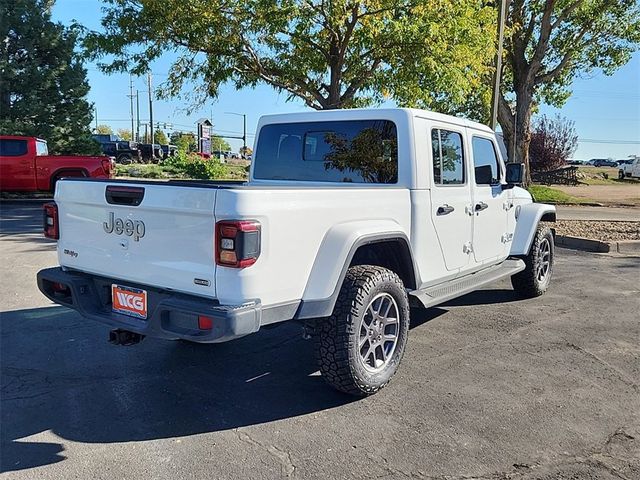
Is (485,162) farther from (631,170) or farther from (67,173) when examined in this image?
(631,170)

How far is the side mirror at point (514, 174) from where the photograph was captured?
560 cm

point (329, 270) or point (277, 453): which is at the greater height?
point (329, 270)

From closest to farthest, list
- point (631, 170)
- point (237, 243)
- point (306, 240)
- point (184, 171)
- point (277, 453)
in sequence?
point (237, 243) → point (277, 453) → point (306, 240) → point (184, 171) → point (631, 170)

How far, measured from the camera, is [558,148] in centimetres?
3916

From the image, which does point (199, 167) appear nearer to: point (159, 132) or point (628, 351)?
point (628, 351)

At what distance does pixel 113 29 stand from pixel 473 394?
44.7ft

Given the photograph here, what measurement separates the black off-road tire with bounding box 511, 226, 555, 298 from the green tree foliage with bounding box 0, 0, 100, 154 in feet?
62.7

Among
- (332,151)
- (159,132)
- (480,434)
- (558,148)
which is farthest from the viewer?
(159,132)

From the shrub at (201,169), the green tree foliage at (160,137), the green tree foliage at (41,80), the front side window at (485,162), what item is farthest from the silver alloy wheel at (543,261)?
the green tree foliage at (160,137)

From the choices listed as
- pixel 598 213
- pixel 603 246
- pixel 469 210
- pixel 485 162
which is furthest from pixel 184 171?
pixel 469 210

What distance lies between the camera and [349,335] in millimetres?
3457

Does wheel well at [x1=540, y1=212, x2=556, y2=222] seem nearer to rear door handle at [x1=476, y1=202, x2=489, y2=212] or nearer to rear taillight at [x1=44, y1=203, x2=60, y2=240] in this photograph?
rear door handle at [x1=476, y1=202, x2=489, y2=212]

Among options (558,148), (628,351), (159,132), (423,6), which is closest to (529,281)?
(628,351)

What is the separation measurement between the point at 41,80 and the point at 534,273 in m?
20.3
